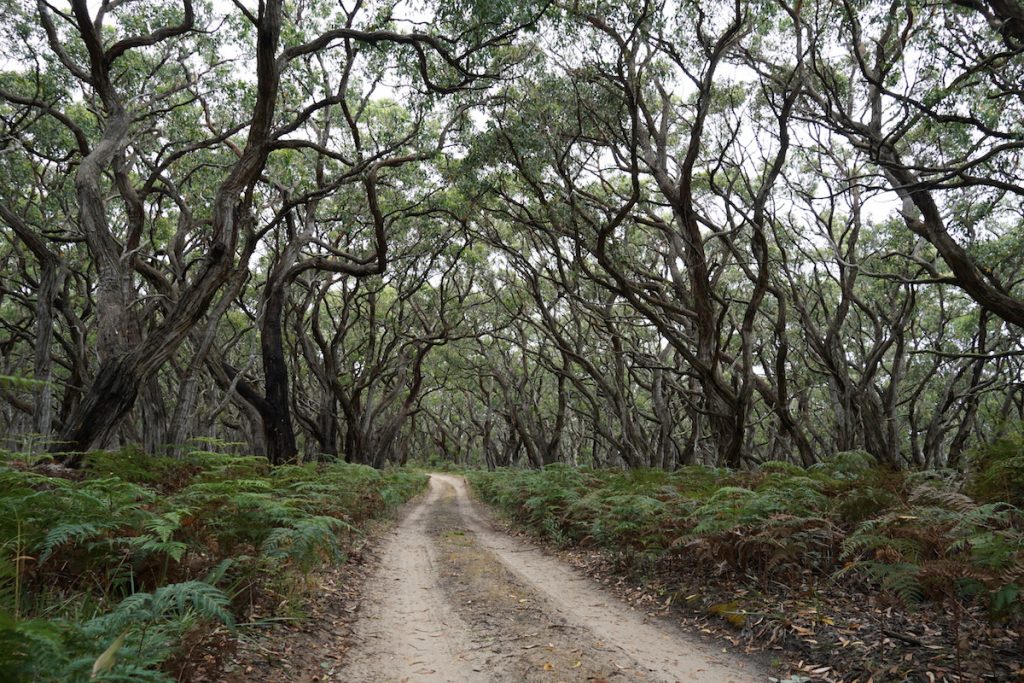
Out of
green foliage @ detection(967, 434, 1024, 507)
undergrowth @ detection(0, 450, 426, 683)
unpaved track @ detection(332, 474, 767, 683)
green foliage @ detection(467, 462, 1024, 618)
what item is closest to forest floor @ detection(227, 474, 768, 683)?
unpaved track @ detection(332, 474, 767, 683)

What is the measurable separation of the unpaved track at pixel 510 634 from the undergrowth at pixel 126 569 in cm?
97

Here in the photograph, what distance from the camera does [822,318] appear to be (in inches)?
969

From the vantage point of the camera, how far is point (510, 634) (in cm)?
475

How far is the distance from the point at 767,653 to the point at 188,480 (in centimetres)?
653

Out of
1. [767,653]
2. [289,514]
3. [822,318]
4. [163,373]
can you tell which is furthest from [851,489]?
[163,373]

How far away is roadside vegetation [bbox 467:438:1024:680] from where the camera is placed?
3773mm

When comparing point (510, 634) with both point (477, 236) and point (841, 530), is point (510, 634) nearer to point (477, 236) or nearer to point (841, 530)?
point (841, 530)

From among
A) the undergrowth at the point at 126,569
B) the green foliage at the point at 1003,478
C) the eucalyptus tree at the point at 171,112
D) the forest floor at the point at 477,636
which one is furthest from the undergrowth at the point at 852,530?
the eucalyptus tree at the point at 171,112

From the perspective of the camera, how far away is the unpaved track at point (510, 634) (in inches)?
158

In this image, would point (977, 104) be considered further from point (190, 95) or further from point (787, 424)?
point (190, 95)

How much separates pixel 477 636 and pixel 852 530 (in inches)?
145

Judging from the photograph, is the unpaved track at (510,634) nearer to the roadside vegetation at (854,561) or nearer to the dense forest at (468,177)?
the roadside vegetation at (854,561)

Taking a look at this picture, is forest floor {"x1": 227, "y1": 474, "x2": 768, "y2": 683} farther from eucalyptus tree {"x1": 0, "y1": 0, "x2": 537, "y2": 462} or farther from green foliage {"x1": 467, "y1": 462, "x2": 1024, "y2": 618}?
eucalyptus tree {"x1": 0, "y1": 0, "x2": 537, "y2": 462}

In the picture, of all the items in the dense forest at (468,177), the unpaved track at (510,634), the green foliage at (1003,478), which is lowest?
the unpaved track at (510,634)
